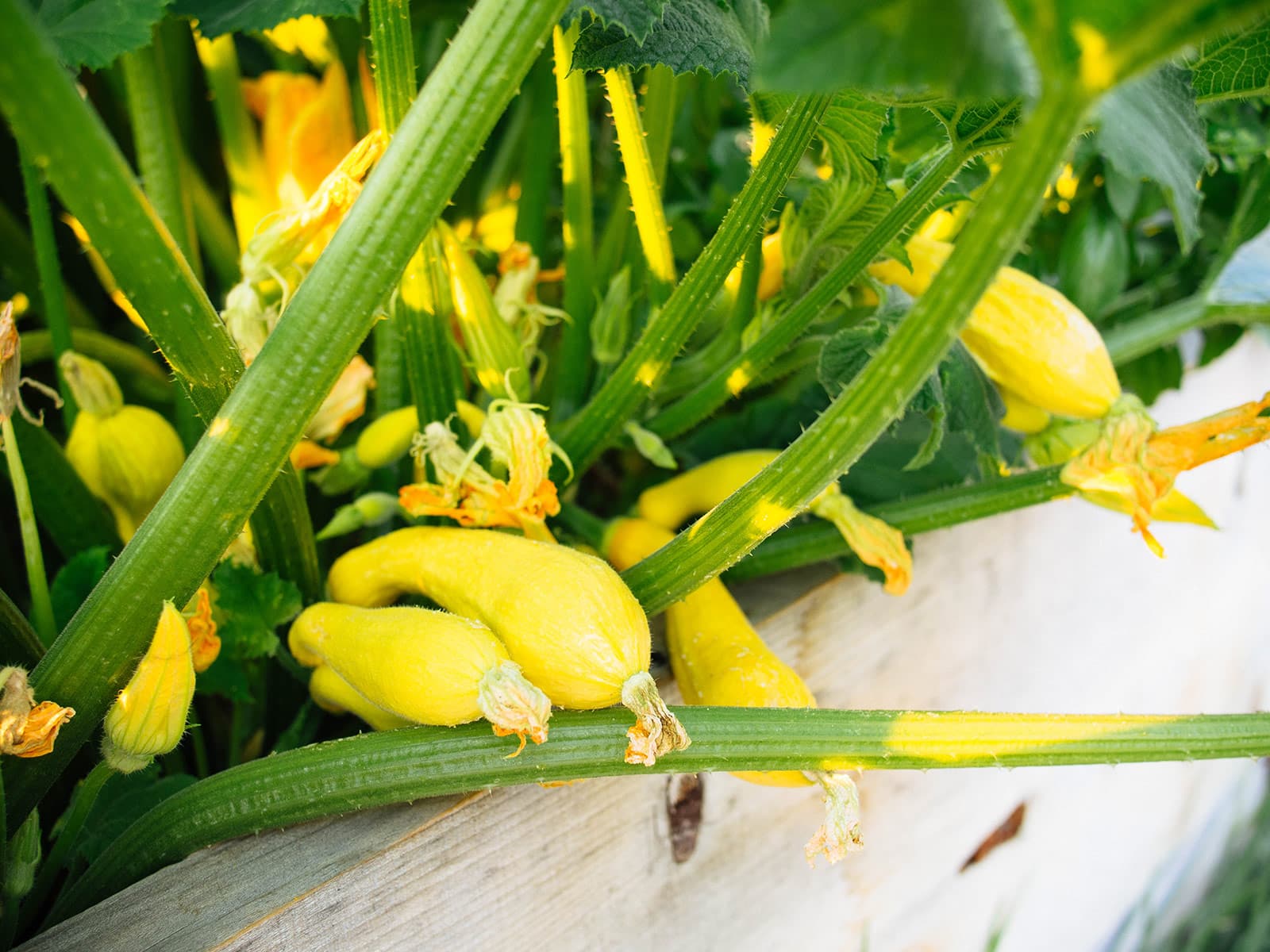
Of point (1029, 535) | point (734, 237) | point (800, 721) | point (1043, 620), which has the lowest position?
point (1043, 620)

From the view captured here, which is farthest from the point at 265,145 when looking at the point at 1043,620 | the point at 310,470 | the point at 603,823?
the point at 1043,620

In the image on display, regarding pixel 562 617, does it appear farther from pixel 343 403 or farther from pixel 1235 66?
pixel 1235 66

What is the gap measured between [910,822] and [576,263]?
0.68 metres

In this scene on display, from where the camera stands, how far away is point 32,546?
0.58m

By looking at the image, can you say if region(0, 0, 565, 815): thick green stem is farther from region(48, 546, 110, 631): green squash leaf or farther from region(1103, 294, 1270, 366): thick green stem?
region(1103, 294, 1270, 366): thick green stem

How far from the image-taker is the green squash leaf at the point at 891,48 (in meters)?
0.31

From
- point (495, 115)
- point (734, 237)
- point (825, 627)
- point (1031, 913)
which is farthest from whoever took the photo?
point (1031, 913)

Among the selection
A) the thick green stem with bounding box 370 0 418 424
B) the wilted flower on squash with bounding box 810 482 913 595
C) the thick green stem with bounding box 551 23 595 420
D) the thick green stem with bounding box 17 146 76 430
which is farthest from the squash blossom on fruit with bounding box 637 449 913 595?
the thick green stem with bounding box 17 146 76 430

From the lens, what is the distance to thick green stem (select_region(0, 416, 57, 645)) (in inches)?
21.6

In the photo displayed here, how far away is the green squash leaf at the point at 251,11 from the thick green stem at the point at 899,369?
0.37 metres

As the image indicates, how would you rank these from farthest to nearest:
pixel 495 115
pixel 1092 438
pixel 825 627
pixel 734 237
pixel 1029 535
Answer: pixel 1029 535
pixel 825 627
pixel 1092 438
pixel 734 237
pixel 495 115

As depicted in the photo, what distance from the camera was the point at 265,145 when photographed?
88cm

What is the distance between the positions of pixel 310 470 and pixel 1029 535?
767 mm

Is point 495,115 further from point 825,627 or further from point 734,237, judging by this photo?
point 825,627
